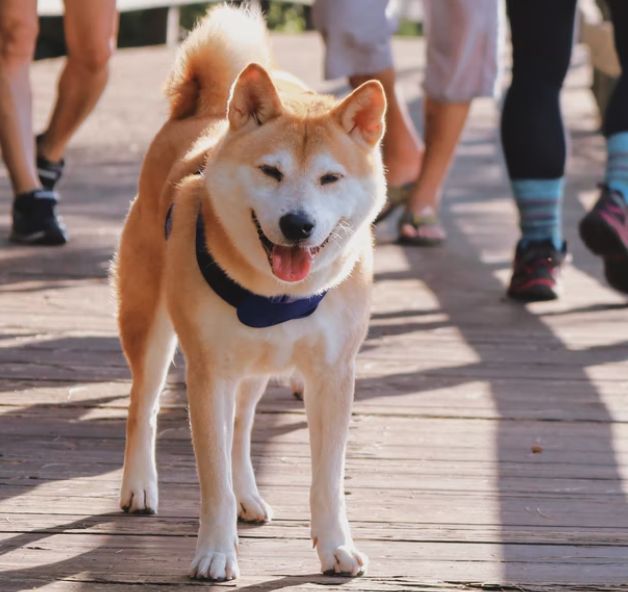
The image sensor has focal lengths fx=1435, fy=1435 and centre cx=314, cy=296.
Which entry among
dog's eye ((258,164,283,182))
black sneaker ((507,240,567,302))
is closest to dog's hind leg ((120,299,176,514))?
dog's eye ((258,164,283,182))

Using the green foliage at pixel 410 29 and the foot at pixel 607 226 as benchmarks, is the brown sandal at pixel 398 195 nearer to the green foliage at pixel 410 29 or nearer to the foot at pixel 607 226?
the foot at pixel 607 226

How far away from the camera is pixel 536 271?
17.5ft

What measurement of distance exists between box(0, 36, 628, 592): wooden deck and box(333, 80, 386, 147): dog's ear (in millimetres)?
885

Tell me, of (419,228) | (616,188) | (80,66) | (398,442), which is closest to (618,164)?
(616,188)

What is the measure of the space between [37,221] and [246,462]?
289 centimetres

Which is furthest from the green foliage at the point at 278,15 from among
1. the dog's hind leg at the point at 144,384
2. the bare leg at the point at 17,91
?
the dog's hind leg at the point at 144,384

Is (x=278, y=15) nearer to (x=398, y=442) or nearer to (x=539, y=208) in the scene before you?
(x=539, y=208)

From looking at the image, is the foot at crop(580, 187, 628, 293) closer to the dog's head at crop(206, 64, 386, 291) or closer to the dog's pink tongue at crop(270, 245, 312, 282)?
the dog's head at crop(206, 64, 386, 291)

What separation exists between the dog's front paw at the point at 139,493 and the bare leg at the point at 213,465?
338 mm

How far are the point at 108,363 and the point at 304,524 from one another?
1.43 m

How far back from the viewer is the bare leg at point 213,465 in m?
2.90

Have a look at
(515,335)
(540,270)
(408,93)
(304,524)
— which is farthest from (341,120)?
(408,93)

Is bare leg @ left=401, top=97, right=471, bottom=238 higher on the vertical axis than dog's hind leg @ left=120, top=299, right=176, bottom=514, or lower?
lower

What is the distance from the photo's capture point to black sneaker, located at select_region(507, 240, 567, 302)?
17.3ft
